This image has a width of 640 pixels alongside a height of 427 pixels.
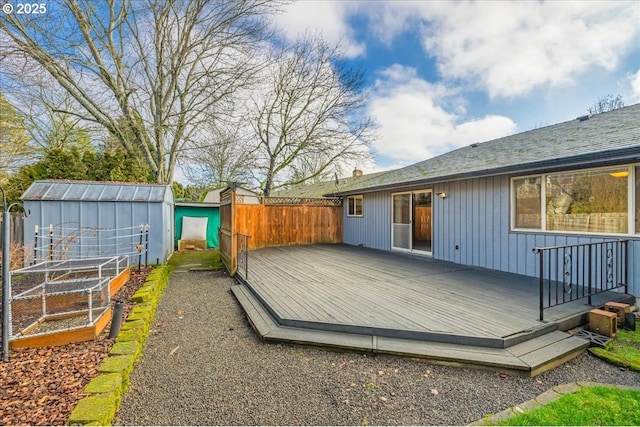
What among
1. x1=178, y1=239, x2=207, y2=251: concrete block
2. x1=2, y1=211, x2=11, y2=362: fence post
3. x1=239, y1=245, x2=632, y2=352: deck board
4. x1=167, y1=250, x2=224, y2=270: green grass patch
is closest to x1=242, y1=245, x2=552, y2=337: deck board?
x1=239, y1=245, x2=632, y2=352: deck board

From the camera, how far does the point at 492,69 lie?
29.8 feet

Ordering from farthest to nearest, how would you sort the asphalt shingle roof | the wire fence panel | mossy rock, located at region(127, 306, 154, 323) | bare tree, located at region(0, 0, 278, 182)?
bare tree, located at region(0, 0, 278, 182)
the wire fence panel
the asphalt shingle roof
mossy rock, located at region(127, 306, 154, 323)

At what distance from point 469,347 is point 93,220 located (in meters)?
8.36

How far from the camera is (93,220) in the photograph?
23.1 ft

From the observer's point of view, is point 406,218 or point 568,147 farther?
point 406,218

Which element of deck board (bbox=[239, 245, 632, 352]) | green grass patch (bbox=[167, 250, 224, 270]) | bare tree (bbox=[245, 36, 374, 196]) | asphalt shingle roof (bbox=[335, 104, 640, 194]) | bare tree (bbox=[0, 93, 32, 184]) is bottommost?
green grass patch (bbox=[167, 250, 224, 270])

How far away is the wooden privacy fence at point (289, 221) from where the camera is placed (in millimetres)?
10289

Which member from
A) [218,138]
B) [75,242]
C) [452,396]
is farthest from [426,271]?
[218,138]

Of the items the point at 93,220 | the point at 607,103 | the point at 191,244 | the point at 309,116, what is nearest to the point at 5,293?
the point at 93,220

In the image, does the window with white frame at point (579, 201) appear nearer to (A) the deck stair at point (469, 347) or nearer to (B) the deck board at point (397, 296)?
(B) the deck board at point (397, 296)

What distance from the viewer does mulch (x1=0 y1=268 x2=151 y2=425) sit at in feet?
6.44

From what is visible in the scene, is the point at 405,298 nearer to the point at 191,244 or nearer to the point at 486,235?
the point at 486,235

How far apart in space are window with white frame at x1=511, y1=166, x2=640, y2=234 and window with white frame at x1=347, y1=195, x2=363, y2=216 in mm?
5684

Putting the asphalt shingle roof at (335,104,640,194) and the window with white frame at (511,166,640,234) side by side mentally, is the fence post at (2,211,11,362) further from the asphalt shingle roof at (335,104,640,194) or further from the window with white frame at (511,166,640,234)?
the window with white frame at (511,166,640,234)
